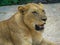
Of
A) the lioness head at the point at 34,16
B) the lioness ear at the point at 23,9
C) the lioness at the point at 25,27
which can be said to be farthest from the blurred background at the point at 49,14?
the lioness ear at the point at 23,9

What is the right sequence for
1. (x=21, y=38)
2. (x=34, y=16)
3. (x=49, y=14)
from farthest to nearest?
(x=49, y=14) → (x=21, y=38) → (x=34, y=16)

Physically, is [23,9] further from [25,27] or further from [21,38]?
[21,38]

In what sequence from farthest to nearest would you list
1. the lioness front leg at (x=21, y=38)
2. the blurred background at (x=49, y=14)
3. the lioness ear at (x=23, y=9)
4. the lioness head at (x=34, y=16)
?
the blurred background at (x=49, y=14) → the lioness front leg at (x=21, y=38) → the lioness ear at (x=23, y=9) → the lioness head at (x=34, y=16)

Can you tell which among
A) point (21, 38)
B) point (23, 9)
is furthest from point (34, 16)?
point (21, 38)

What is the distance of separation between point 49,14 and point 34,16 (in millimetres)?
3278

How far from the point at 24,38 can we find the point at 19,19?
1.08 ft

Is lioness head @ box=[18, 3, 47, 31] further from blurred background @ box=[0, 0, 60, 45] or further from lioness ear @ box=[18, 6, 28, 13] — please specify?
blurred background @ box=[0, 0, 60, 45]

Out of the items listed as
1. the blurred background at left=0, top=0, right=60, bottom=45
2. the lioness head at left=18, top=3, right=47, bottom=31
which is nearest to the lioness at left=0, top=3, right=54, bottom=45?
the lioness head at left=18, top=3, right=47, bottom=31

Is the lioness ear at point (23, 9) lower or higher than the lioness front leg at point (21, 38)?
higher

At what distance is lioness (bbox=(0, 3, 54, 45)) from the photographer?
14.7 feet

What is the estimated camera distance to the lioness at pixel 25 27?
14.7ft

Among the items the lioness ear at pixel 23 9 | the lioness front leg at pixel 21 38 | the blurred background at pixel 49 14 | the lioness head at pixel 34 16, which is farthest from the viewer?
the blurred background at pixel 49 14

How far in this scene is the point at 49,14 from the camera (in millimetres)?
7746

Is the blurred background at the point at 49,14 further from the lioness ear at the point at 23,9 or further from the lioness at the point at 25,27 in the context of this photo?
the lioness ear at the point at 23,9
